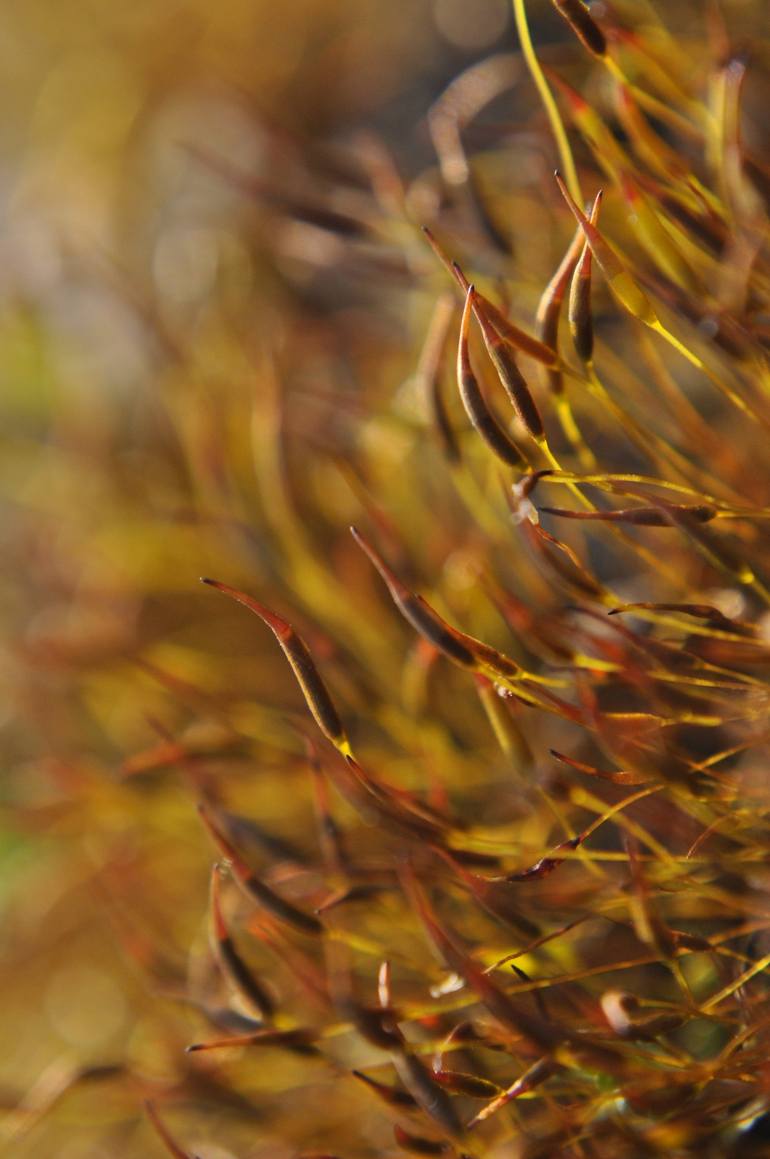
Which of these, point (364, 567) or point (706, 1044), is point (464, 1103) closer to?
point (706, 1044)

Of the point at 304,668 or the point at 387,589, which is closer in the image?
the point at 304,668

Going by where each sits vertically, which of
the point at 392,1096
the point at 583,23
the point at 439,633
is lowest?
the point at 392,1096

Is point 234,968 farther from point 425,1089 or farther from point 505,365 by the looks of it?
point 505,365

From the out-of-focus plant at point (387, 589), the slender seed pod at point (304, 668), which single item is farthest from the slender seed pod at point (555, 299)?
the slender seed pod at point (304, 668)

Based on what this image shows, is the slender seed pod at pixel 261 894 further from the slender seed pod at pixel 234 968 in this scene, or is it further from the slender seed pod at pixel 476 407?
the slender seed pod at pixel 476 407

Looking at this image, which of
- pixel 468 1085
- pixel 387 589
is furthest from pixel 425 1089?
pixel 387 589

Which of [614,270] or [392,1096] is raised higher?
[614,270]

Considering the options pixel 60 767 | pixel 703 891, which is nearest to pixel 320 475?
pixel 60 767
